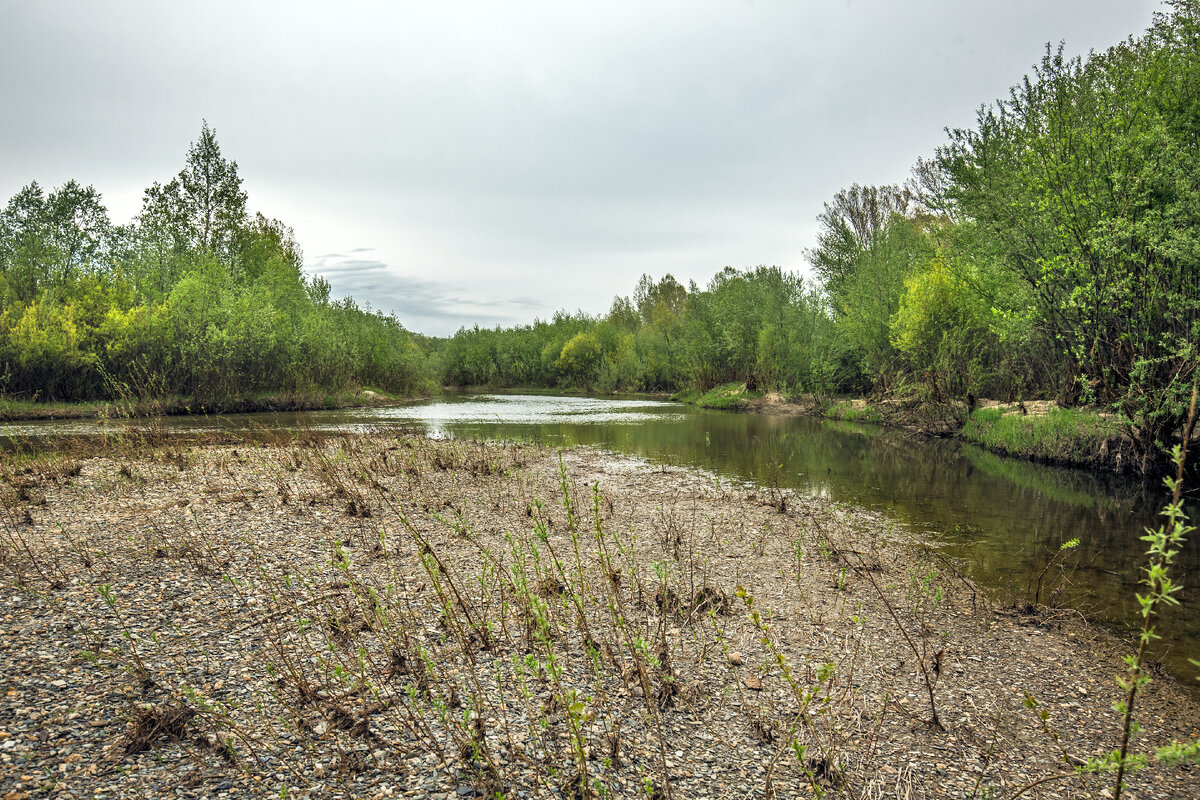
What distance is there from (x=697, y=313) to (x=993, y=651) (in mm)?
64386

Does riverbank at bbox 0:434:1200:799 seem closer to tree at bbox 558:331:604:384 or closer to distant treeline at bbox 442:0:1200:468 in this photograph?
distant treeline at bbox 442:0:1200:468

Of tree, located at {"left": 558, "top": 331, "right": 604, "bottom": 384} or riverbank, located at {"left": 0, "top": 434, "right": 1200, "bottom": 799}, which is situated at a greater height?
tree, located at {"left": 558, "top": 331, "right": 604, "bottom": 384}

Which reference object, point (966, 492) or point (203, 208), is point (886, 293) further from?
point (203, 208)

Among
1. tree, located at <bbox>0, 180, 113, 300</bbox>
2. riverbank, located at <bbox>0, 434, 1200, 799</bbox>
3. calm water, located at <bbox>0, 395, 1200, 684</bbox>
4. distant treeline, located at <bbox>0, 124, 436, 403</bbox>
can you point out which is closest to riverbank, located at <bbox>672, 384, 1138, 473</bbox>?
calm water, located at <bbox>0, 395, 1200, 684</bbox>

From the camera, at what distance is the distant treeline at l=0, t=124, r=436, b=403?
3544 cm

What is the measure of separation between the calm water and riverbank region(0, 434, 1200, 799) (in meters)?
1.50

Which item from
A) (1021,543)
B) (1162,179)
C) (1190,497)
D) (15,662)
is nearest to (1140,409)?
(1190,497)

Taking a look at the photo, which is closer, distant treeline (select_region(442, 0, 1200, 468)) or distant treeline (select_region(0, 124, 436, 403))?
distant treeline (select_region(442, 0, 1200, 468))

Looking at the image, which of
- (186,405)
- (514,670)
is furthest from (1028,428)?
(186,405)

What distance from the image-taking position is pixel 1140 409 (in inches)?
647

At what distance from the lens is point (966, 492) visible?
669 inches

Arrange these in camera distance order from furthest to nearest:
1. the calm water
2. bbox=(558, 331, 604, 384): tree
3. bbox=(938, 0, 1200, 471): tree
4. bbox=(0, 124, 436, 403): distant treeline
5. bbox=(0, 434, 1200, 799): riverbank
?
bbox=(558, 331, 604, 384): tree → bbox=(0, 124, 436, 403): distant treeline → bbox=(938, 0, 1200, 471): tree → the calm water → bbox=(0, 434, 1200, 799): riverbank

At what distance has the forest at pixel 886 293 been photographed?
1664 cm

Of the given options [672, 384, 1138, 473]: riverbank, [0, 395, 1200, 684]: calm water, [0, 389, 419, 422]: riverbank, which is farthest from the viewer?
[0, 389, 419, 422]: riverbank
